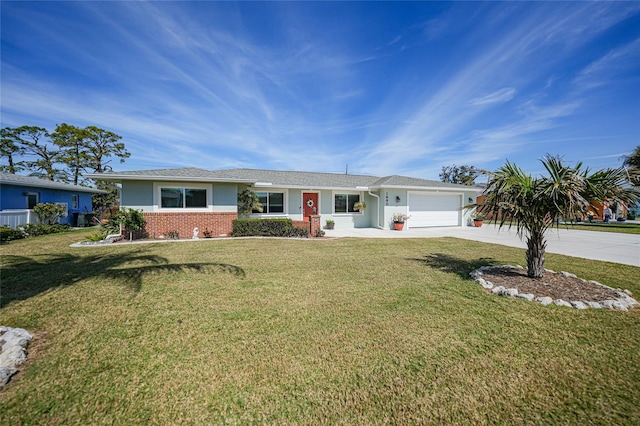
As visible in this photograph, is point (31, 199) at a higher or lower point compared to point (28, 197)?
lower

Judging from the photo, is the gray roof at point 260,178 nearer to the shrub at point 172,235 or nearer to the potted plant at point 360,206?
the potted plant at point 360,206

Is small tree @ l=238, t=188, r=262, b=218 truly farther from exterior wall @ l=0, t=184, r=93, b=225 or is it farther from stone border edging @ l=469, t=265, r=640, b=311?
exterior wall @ l=0, t=184, r=93, b=225

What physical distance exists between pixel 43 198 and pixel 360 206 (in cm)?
2132

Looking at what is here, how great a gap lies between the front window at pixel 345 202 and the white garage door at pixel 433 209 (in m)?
3.90

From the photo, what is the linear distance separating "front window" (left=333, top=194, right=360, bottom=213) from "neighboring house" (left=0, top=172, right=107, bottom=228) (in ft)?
56.1

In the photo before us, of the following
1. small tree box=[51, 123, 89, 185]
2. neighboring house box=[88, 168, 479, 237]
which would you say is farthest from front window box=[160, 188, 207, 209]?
small tree box=[51, 123, 89, 185]

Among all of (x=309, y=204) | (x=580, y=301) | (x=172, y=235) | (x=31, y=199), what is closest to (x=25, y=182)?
(x=31, y=199)

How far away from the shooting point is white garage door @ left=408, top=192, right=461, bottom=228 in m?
17.4

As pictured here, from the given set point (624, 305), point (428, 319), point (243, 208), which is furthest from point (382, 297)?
point (243, 208)

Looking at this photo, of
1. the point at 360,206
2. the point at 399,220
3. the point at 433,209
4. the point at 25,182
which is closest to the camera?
the point at 25,182

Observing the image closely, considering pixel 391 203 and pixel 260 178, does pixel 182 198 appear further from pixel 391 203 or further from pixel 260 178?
pixel 391 203

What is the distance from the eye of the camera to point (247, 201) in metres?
14.2

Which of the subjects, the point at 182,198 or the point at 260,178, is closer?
the point at 182,198

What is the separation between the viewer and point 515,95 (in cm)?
1362
